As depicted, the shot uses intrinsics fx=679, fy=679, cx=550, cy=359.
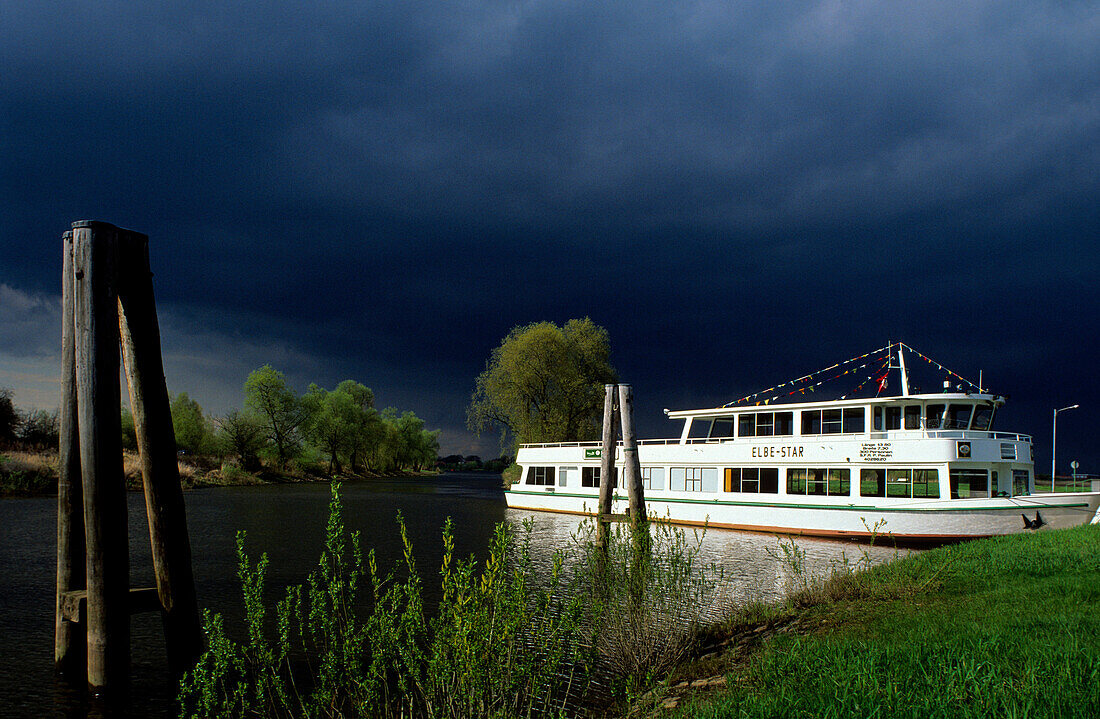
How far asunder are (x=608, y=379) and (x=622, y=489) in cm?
2090

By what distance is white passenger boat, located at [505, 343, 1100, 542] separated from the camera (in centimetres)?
2195

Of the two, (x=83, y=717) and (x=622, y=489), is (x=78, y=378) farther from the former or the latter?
(x=622, y=489)

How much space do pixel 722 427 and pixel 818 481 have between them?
4630mm

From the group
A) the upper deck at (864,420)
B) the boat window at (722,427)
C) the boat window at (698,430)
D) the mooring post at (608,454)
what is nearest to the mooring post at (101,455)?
the mooring post at (608,454)

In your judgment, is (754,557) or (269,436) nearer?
(754,557)

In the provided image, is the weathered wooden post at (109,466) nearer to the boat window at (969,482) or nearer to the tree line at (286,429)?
the boat window at (969,482)

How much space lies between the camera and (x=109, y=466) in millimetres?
7297

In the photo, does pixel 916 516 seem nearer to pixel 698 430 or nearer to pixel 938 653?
pixel 698 430

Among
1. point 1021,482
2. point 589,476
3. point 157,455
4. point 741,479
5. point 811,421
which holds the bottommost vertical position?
point 589,476

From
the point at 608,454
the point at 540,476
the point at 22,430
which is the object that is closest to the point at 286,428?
the point at 22,430

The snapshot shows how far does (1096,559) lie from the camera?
11195 mm

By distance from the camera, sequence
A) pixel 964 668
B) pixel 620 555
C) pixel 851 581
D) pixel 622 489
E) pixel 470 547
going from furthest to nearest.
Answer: pixel 622 489
pixel 470 547
pixel 851 581
pixel 620 555
pixel 964 668

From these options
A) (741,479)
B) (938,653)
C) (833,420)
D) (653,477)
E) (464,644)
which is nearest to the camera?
(464,644)

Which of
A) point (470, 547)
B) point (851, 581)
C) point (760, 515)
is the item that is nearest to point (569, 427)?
point (760, 515)
